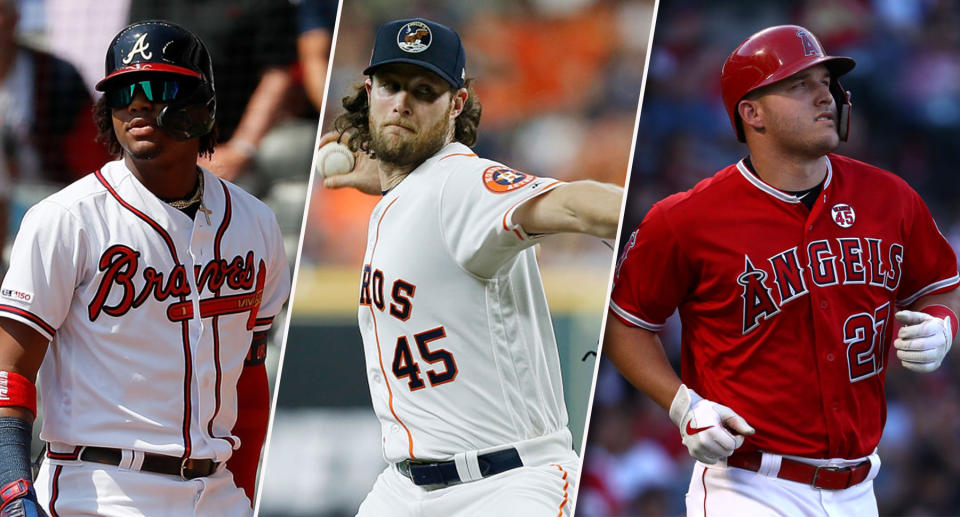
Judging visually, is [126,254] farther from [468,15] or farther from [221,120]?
[468,15]

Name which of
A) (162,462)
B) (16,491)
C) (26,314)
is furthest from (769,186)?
(16,491)

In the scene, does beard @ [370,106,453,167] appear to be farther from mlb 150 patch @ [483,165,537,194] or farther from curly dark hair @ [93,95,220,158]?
curly dark hair @ [93,95,220,158]

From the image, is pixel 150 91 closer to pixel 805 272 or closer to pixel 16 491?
pixel 16 491

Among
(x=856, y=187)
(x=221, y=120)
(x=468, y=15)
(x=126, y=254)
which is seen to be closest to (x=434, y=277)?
(x=126, y=254)

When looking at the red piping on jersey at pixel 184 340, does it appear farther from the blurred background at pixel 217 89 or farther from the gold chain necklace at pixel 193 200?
the blurred background at pixel 217 89

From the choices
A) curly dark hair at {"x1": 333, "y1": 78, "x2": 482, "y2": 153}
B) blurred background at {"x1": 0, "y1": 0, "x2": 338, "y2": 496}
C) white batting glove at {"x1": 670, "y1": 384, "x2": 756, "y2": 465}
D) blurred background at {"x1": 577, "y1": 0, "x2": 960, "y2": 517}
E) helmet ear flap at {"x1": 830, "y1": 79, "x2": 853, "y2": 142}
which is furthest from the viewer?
blurred background at {"x1": 577, "y1": 0, "x2": 960, "y2": 517}

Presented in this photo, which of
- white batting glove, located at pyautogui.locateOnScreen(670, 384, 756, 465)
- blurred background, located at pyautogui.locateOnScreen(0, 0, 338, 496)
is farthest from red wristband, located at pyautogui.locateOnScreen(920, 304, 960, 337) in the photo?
blurred background, located at pyautogui.locateOnScreen(0, 0, 338, 496)
